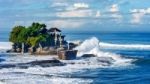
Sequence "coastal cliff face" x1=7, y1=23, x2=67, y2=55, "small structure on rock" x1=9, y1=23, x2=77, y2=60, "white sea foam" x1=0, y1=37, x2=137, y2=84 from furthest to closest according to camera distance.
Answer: "coastal cliff face" x1=7, y1=23, x2=67, y2=55 → "small structure on rock" x1=9, y1=23, x2=77, y2=60 → "white sea foam" x1=0, y1=37, x2=137, y2=84

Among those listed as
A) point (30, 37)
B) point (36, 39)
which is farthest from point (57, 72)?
point (30, 37)

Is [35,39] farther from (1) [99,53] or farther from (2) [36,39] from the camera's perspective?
(1) [99,53]

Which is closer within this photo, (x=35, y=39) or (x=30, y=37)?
(x=35, y=39)

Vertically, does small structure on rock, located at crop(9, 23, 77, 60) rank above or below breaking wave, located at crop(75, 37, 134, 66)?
above

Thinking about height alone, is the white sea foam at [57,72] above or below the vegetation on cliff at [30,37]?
below

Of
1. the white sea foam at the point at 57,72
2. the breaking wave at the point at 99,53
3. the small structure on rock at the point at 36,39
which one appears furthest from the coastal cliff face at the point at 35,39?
the white sea foam at the point at 57,72

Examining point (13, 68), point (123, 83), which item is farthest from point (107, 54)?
point (123, 83)

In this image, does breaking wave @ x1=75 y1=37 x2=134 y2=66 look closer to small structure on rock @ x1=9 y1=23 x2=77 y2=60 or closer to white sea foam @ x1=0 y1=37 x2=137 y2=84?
white sea foam @ x1=0 y1=37 x2=137 y2=84

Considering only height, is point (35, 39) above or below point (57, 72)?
above

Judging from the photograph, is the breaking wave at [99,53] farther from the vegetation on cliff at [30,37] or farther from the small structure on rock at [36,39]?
the vegetation on cliff at [30,37]

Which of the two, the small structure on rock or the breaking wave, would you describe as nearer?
the breaking wave

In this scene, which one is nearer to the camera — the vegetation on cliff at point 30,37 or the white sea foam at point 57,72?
the white sea foam at point 57,72

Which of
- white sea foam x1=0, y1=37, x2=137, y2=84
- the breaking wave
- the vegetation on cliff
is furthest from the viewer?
the vegetation on cliff

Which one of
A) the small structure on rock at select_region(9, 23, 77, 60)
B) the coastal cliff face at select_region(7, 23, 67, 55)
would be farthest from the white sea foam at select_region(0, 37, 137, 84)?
the coastal cliff face at select_region(7, 23, 67, 55)
